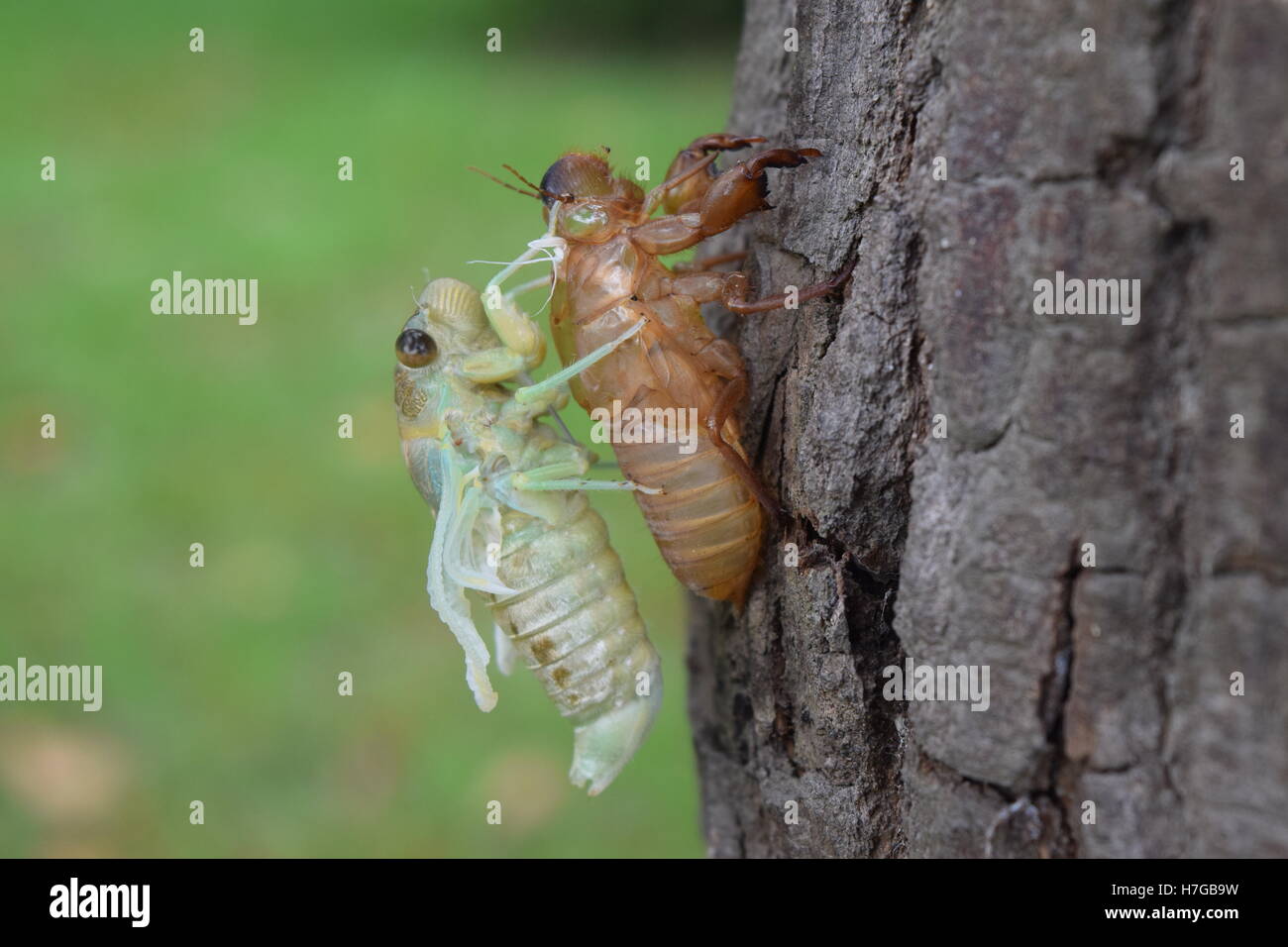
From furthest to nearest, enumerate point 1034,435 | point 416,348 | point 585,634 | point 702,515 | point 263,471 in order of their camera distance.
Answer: point 263,471 < point 416,348 < point 585,634 < point 702,515 < point 1034,435

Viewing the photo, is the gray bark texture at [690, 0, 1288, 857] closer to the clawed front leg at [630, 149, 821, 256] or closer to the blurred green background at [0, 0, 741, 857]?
the clawed front leg at [630, 149, 821, 256]

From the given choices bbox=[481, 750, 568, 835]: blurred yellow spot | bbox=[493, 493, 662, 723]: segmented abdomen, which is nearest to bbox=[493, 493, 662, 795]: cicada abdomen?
bbox=[493, 493, 662, 723]: segmented abdomen

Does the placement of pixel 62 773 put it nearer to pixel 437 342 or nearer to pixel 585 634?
pixel 437 342

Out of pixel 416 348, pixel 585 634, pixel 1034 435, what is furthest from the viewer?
pixel 416 348

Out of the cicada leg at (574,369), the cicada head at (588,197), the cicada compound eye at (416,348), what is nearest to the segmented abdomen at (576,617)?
the cicada leg at (574,369)

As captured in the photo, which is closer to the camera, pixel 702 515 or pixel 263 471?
pixel 702 515

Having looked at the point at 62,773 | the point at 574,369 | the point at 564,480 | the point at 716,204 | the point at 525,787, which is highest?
the point at 716,204

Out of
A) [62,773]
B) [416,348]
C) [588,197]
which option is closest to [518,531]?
[416,348]
